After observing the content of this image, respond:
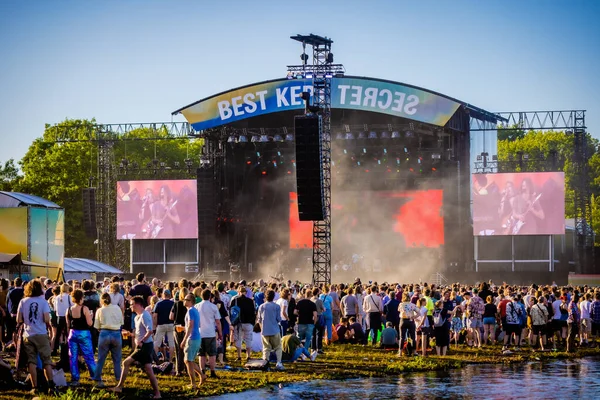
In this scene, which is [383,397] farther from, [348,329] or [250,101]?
[250,101]

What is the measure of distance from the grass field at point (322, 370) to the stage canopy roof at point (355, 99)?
63.3 feet

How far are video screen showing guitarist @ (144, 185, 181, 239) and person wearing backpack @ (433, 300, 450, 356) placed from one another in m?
26.4

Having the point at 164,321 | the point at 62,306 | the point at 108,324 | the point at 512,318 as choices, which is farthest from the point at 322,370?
the point at 512,318

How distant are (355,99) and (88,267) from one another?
47.6 feet

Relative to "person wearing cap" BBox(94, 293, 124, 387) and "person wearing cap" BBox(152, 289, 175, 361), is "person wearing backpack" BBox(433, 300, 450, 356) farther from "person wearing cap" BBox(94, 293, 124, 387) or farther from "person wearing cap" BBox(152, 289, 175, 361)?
"person wearing cap" BBox(94, 293, 124, 387)

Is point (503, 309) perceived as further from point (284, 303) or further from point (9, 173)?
point (9, 173)

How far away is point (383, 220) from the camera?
4584 cm

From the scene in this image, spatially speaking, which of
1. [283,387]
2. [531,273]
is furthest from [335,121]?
[283,387]

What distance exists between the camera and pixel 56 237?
3900 cm

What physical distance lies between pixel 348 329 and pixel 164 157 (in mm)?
56751

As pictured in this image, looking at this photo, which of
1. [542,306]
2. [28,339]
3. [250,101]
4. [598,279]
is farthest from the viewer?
[598,279]

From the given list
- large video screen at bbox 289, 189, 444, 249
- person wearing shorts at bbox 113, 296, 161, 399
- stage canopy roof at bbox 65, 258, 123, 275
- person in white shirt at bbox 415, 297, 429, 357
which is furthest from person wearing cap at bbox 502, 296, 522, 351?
stage canopy roof at bbox 65, 258, 123, 275

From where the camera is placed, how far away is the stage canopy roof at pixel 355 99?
41.6m

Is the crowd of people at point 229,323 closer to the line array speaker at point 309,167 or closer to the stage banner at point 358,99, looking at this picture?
the line array speaker at point 309,167
